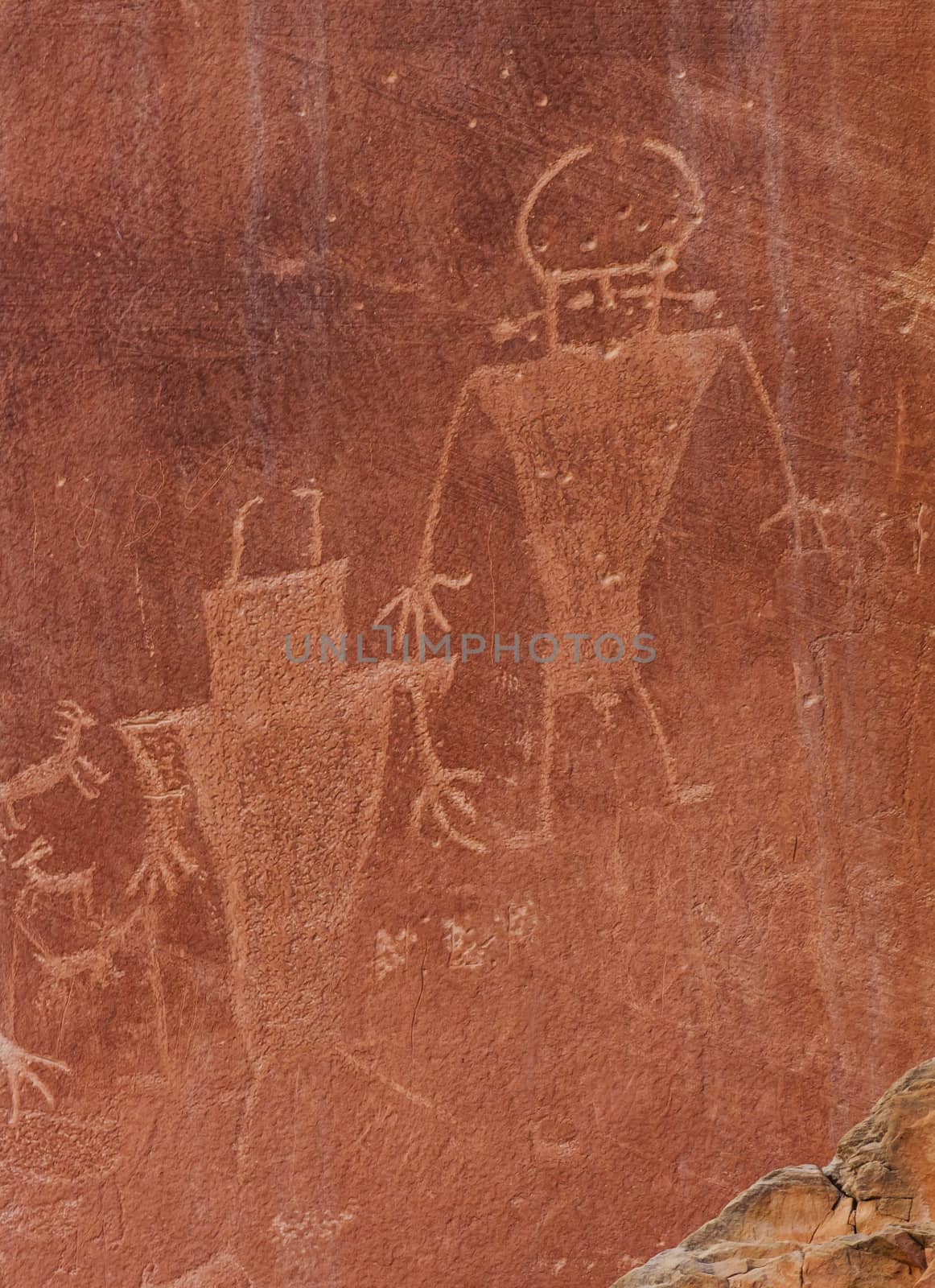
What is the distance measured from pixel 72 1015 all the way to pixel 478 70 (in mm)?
1929

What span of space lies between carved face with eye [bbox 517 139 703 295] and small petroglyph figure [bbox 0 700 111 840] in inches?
47.6

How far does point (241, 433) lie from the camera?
225cm

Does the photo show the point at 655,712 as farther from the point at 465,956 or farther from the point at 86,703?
the point at 86,703

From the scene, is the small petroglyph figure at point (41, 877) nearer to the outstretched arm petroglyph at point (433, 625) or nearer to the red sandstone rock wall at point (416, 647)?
the red sandstone rock wall at point (416, 647)

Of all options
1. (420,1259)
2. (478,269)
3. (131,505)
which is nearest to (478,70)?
(478,269)

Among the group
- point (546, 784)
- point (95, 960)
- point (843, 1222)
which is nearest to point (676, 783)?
point (546, 784)

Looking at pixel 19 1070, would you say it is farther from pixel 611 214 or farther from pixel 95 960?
pixel 611 214

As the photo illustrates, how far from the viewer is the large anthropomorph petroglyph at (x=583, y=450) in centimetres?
226

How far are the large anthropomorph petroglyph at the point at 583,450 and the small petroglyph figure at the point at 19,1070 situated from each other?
0.89 metres

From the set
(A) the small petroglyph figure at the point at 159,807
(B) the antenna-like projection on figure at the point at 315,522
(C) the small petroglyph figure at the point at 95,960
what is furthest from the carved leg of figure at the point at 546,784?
(C) the small petroglyph figure at the point at 95,960

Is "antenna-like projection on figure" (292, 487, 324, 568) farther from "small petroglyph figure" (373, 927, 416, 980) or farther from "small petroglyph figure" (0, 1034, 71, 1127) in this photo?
"small petroglyph figure" (0, 1034, 71, 1127)

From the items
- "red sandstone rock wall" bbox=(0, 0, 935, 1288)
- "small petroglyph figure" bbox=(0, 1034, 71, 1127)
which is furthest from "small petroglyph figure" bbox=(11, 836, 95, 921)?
"small petroglyph figure" bbox=(0, 1034, 71, 1127)

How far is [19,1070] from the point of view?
2.27m

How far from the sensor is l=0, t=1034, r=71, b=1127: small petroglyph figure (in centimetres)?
227
